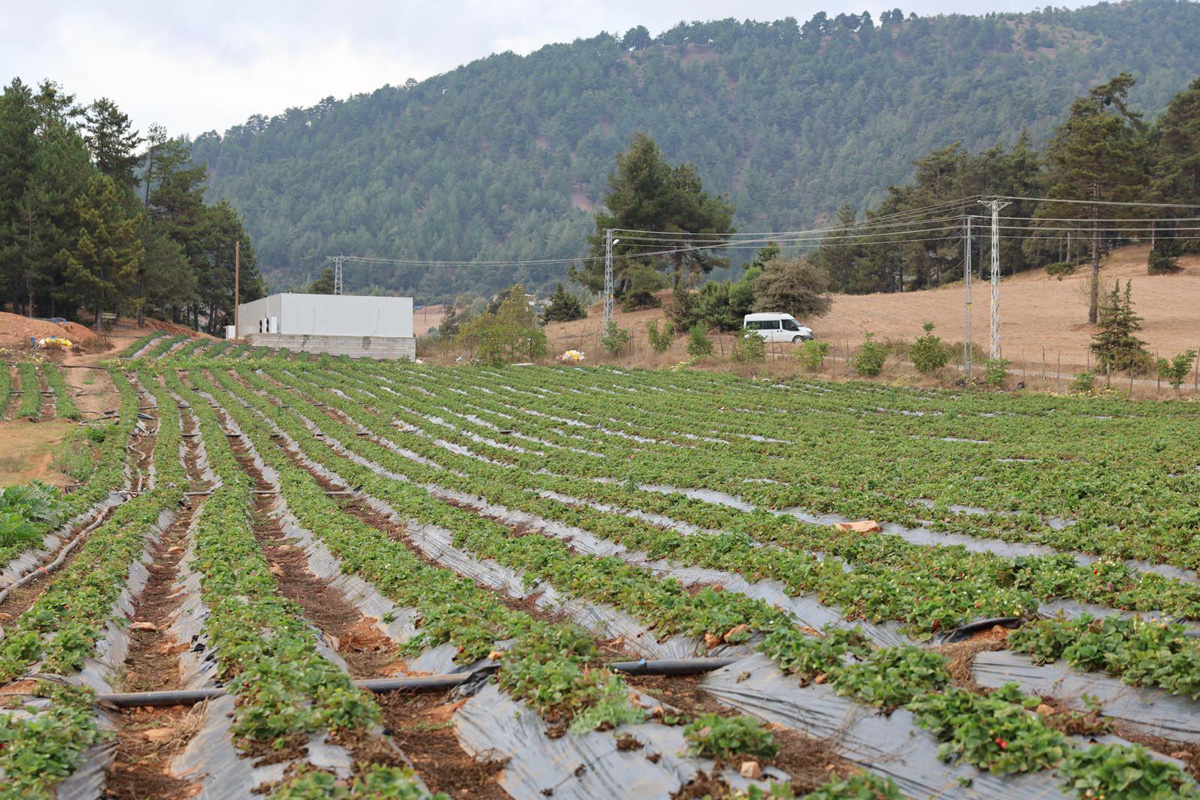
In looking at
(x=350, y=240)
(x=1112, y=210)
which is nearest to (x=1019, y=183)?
(x=1112, y=210)

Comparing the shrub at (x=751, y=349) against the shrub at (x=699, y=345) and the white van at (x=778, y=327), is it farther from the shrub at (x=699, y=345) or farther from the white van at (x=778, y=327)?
the white van at (x=778, y=327)

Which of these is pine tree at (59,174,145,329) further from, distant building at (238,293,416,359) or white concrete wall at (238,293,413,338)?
white concrete wall at (238,293,413,338)

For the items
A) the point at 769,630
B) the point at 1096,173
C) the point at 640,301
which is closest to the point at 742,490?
the point at 769,630

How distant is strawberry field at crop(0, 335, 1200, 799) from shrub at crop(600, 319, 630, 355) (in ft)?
111

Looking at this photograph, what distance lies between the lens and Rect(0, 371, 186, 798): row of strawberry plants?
5.93m

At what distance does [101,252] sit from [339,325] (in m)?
14.3

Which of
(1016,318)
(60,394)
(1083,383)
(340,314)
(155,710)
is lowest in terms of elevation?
(155,710)

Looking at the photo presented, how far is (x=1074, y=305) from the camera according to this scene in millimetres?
60750

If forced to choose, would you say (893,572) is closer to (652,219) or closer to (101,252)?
(101,252)

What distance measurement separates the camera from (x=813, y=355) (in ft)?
144

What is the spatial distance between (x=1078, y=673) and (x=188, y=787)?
5.84m

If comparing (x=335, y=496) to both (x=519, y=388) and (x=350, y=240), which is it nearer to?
(x=519, y=388)

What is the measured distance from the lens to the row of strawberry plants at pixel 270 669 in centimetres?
642

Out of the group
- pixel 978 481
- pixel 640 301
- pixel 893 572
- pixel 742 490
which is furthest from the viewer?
pixel 640 301
